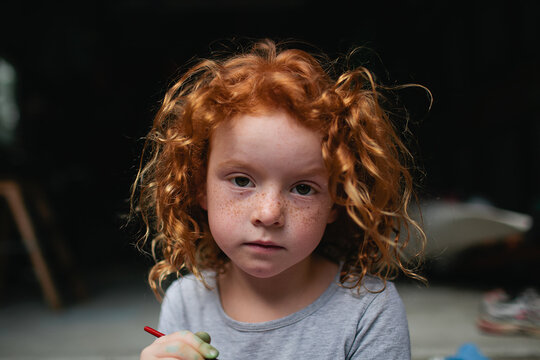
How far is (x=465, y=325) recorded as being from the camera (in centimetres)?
197

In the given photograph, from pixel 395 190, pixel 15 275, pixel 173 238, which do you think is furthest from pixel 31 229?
pixel 395 190

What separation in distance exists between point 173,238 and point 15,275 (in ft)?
7.96

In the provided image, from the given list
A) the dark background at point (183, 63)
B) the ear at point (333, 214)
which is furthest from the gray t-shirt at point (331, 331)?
the dark background at point (183, 63)

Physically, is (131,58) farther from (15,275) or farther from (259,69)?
(259,69)

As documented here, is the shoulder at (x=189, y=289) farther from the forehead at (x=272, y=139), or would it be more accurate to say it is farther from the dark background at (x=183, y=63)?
the dark background at (x=183, y=63)

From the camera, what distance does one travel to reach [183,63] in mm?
2633

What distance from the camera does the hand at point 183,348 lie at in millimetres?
795

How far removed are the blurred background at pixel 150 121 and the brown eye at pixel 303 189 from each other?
0.30m

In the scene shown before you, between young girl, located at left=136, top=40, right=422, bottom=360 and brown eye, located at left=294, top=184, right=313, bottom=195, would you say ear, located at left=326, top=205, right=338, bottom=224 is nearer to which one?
young girl, located at left=136, top=40, right=422, bottom=360

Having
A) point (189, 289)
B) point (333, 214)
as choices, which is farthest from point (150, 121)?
point (333, 214)

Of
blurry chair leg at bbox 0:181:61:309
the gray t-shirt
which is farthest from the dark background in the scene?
the gray t-shirt

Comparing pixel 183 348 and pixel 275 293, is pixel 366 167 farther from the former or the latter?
pixel 183 348

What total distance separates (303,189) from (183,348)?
356 millimetres

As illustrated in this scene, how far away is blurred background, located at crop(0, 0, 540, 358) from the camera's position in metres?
2.35
